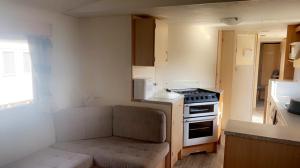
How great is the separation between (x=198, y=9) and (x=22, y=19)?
1.91 metres

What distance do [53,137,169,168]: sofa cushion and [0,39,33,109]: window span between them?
0.71 meters

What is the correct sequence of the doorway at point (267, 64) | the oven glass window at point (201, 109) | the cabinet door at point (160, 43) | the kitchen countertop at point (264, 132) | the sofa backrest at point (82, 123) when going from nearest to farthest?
the kitchen countertop at point (264, 132)
the sofa backrest at point (82, 123)
the cabinet door at point (160, 43)
the oven glass window at point (201, 109)
the doorway at point (267, 64)

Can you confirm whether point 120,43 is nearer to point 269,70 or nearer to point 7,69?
point 7,69

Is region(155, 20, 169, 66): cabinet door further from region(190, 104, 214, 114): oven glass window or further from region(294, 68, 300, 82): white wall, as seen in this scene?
region(294, 68, 300, 82): white wall

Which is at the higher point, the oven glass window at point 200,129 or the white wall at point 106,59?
the white wall at point 106,59

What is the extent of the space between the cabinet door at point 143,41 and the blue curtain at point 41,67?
42.8 inches

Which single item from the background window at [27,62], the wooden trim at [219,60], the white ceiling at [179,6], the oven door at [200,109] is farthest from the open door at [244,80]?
the background window at [27,62]

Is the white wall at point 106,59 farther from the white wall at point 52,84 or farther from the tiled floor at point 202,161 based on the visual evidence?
the tiled floor at point 202,161

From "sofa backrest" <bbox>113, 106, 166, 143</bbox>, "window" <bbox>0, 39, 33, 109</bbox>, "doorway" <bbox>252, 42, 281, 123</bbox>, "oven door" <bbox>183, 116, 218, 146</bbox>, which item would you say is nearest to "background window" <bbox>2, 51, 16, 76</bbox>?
"window" <bbox>0, 39, 33, 109</bbox>

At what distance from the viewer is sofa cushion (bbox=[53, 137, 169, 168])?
2.26 metres

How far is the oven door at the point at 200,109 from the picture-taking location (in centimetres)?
323

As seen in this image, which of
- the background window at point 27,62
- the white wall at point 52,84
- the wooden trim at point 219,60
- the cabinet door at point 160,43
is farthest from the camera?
the wooden trim at point 219,60

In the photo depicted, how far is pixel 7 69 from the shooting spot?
87.9 inches

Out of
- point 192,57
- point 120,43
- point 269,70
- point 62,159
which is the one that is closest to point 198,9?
point 120,43
